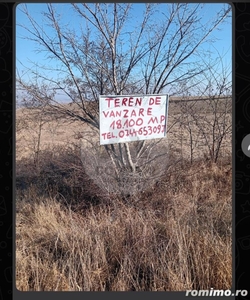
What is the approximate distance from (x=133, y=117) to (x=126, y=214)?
1.86 ft

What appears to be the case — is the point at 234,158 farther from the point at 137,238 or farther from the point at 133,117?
the point at 137,238

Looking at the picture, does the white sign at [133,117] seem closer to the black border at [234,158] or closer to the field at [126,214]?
the field at [126,214]

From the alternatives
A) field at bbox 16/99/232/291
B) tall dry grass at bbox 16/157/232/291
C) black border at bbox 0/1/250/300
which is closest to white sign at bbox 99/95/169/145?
field at bbox 16/99/232/291

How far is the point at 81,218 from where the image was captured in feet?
6.40

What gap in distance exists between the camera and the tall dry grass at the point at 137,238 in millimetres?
1835

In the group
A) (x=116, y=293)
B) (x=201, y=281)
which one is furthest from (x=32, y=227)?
(x=201, y=281)

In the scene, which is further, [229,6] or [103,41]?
[103,41]

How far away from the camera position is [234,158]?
1793mm

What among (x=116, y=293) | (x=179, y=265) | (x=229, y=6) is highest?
(x=229, y=6)

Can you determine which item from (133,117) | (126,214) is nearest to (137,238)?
(126,214)

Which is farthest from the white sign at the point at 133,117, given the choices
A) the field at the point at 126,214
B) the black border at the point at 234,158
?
the black border at the point at 234,158
